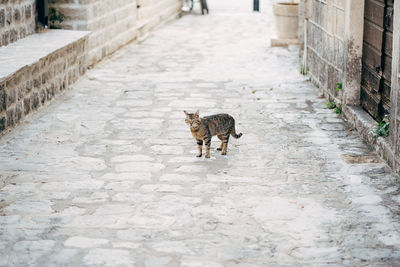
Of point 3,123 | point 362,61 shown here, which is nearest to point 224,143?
point 362,61

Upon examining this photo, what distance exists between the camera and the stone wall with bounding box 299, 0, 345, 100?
8242 mm

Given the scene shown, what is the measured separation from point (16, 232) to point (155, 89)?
528 centimetres

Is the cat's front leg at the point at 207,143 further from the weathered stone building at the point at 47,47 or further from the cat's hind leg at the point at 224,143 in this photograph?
the weathered stone building at the point at 47,47

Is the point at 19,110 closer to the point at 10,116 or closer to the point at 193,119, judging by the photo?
the point at 10,116

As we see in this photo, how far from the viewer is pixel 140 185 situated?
18.3 ft

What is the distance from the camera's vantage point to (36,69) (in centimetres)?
804

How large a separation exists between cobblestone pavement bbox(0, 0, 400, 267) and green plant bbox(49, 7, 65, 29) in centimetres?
158

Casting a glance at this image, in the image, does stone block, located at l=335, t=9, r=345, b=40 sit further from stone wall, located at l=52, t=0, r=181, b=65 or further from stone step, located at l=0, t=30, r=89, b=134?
stone wall, located at l=52, t=0, r=181, b=65

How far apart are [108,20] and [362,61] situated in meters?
5.86

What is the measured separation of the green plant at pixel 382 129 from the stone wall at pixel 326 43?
1.68 metres

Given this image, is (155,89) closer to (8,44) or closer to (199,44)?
(8,44)

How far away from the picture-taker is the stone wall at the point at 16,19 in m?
8.41

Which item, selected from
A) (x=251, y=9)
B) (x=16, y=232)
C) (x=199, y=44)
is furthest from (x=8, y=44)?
(x=251, y=9)

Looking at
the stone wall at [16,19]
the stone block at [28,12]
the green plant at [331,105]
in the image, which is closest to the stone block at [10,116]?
the stone wall at [16,19]
